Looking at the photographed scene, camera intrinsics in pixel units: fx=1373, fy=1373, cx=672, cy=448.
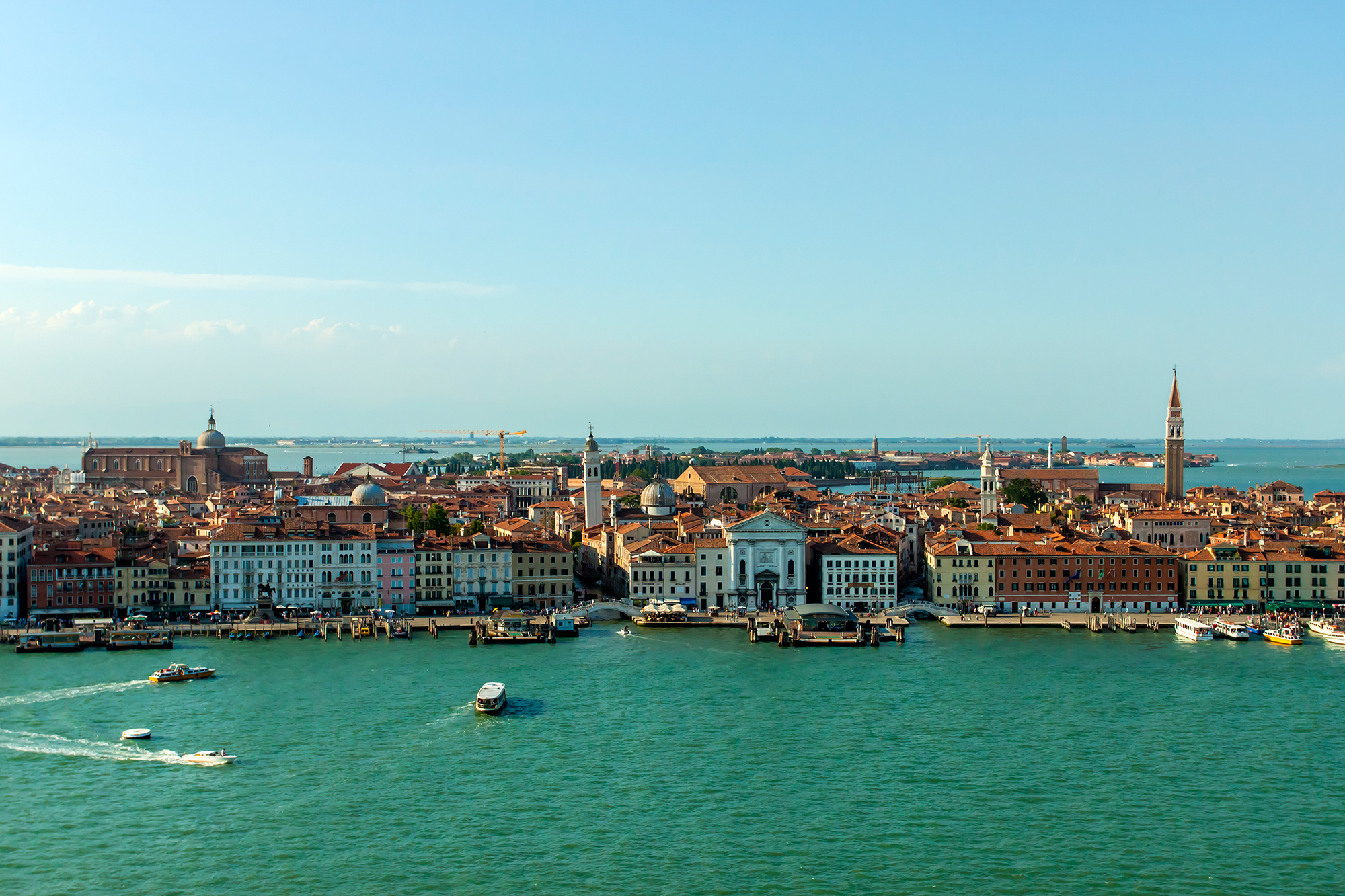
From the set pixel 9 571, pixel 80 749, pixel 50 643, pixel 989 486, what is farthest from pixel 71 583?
pixel 989 486

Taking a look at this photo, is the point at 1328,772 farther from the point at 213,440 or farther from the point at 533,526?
the point at 213,440

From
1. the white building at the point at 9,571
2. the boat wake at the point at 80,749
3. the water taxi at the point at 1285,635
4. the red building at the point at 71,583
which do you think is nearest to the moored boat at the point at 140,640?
the red building at the point at 71,583

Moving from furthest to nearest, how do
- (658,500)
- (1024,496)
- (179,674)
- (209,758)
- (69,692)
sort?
(1024,496) < (658,500) < (179,674) < (69,692) < (209,758)

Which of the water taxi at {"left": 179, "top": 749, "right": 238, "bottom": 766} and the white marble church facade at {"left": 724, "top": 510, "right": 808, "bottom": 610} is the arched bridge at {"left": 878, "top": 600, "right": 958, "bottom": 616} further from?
the water taxi at {"left": 179, "top": 749, "right": 238, "bottom": 766}

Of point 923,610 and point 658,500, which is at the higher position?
point 658,500

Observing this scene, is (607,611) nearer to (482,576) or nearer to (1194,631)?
(482,576)

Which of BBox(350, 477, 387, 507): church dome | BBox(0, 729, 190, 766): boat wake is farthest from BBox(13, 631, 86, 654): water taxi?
BBox(350, 477, 387, 507): church dome
